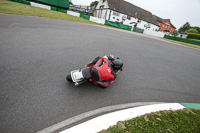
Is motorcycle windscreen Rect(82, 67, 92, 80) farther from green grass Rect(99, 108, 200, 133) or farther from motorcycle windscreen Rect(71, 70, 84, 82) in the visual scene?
green grass Rect(99, 108, 200, 133)

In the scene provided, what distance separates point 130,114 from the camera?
6.79ft

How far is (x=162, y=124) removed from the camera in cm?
193

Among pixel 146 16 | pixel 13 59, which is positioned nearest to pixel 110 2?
pixel 146 16

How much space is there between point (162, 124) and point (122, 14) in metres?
39.5

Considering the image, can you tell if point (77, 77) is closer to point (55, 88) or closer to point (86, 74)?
point (86, 74)

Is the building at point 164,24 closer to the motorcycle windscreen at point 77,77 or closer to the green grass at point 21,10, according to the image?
the green grass at point 21,10

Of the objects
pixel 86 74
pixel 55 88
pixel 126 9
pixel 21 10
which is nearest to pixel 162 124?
pixel 86 74

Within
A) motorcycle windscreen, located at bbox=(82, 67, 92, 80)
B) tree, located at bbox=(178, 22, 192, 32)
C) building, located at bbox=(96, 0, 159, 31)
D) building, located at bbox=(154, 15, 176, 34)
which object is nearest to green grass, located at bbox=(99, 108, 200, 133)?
motorcycle windscreen, located at bbox=(82, 67, 92, 80)

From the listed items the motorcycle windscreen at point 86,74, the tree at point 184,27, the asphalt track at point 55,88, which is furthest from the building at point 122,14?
the tree at point 184,27

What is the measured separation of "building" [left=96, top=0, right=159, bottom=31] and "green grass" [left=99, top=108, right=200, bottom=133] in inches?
1420

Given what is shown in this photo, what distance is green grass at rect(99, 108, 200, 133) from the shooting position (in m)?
1.74

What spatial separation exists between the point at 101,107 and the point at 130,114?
69cm

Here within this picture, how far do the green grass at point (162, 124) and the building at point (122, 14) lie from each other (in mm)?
36079

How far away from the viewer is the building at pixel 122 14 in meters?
33.4
